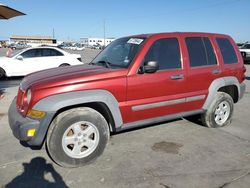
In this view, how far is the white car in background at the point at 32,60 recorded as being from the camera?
1224cm

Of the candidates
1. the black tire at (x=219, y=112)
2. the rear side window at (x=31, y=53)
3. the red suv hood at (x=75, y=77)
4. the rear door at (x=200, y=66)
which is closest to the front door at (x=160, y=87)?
the rear door at (x=200, y=66)

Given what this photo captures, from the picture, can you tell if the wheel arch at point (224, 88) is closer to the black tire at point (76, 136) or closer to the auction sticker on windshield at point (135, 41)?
the auction sticker on windshield at point (135, 41)

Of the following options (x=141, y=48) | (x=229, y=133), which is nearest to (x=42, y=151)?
(x=141, y=48)

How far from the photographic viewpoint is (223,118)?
5527 mm

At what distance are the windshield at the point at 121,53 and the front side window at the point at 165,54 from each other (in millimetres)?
240

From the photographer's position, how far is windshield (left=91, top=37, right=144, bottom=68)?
4258 millimetres

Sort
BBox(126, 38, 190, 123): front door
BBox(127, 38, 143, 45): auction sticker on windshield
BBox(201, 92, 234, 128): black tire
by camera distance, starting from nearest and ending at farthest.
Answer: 1. BBox(126, 38, 190, 123): front door
2. BBox(127, 38, 143, 45): auction sticker on windshield
3. BBox(201, 92, 234, 128): black tire

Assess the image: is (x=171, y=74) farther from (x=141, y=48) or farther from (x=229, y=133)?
(x=229, y=133)

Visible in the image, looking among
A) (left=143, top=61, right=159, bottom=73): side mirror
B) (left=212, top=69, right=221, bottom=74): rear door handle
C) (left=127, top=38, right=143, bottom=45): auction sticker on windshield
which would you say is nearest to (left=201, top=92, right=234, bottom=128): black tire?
(left=212, top=69, right=221, bottom=74): rear door handle

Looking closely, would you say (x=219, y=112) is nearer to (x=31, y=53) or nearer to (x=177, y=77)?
(x=177, y=77)

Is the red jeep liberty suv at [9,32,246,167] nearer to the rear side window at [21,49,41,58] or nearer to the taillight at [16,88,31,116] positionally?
the taillight at [16,88,31,116]

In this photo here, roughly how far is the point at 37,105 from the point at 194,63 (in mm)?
2820

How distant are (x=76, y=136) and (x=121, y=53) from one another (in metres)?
1.66

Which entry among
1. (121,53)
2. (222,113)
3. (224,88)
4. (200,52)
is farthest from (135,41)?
(222,113)
